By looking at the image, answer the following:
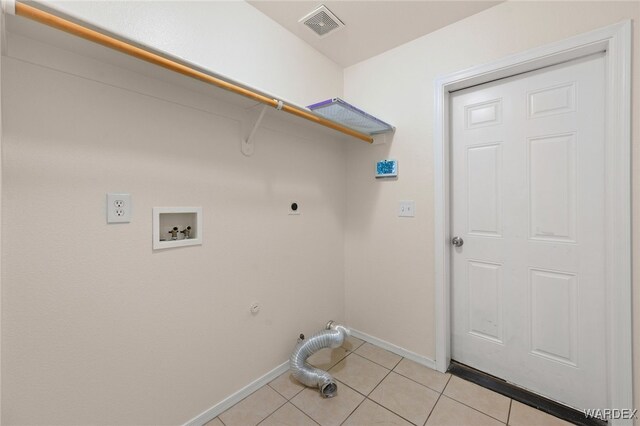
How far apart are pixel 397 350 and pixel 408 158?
4.91 feet

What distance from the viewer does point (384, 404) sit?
1541mm

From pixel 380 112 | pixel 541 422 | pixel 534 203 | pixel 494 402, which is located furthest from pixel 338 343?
pixel 380 112

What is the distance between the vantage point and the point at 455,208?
190 centimetres

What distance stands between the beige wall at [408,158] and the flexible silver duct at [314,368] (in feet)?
1.62

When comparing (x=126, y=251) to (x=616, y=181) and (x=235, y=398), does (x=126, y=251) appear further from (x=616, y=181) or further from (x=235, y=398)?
(x=616, y=181)

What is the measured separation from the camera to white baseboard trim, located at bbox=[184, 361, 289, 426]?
140cm

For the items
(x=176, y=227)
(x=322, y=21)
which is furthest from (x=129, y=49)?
(x=322, y=21)

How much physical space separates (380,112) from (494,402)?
2.09 meters

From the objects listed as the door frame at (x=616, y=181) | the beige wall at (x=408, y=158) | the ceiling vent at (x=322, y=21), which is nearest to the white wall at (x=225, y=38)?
the ceiling vent at (x=322, y=21)

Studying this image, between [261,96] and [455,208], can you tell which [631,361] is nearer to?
[455,208]

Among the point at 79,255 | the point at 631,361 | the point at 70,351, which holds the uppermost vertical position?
the point at 79,255

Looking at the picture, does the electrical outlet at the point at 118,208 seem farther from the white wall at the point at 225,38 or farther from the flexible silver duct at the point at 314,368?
the flexible silver duct at the point at 314,368

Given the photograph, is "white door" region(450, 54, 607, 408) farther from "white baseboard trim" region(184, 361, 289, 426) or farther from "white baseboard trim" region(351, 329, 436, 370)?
"white baseboard trim" region(184, 361, 289, 426)

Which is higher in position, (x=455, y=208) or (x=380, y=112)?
(x=380, y=112)
